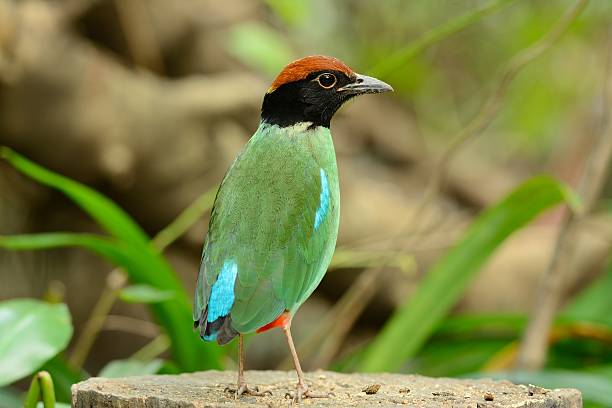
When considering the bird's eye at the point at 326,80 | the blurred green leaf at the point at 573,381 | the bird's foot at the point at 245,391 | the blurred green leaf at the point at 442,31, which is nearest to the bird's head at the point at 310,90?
the bird's eye at the point at 326,80

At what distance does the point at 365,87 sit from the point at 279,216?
578 millimetres

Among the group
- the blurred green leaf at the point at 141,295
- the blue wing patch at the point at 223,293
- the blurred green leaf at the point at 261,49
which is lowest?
the blue wing patch at the point at 223,293

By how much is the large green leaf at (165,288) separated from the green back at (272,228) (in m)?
1.16

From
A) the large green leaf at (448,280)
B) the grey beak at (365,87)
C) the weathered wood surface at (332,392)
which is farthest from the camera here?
the large green leaf at (448,280)

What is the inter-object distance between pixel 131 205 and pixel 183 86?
34.1 inches

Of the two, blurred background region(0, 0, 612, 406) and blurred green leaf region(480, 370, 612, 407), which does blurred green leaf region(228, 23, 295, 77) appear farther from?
blurred green leaf region(480, 370, 612, 407)

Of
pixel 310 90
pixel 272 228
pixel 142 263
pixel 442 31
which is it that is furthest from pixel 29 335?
pixel 442 31

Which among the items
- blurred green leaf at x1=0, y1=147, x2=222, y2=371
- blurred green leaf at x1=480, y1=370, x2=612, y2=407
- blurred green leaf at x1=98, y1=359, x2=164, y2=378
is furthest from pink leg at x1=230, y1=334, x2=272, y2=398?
blurred green leaf at x1=480, y1=370, x2=612, y2=407

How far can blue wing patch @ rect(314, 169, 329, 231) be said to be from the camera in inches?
113

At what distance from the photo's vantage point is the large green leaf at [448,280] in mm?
4133

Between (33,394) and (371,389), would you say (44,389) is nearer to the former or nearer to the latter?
(33,394)

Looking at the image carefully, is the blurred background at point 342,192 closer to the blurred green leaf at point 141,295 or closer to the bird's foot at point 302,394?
the blurred green leaf at point 141,295

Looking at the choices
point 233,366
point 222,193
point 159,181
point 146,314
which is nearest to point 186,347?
point 233,366

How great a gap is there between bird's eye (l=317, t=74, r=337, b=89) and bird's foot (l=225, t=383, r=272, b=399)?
38.8 inches
